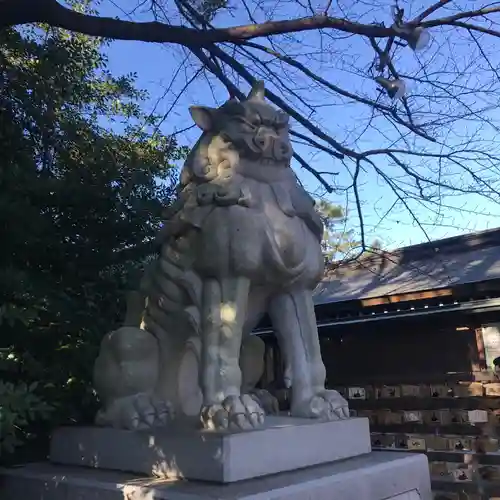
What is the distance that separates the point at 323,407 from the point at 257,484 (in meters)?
0.54

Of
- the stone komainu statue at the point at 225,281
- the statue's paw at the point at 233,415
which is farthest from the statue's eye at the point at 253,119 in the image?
the statue's paw at the point at 233,415

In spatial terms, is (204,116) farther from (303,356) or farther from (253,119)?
(303,356)

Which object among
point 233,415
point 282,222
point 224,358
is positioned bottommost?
point 233,415

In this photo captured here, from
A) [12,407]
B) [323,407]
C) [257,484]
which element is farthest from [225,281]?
[12,407]

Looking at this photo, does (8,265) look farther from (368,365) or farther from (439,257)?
(439,257)

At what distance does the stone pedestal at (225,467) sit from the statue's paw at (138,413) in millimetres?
60

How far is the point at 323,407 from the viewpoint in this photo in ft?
7.43

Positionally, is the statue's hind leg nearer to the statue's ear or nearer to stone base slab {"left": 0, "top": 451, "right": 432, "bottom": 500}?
stone base slab {"left": 0, "top": 451, "right": 432, "bottom": 500}

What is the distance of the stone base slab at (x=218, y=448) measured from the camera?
1.85 metres

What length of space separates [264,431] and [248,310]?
0.60 metres

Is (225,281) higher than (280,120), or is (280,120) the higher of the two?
(280,120)

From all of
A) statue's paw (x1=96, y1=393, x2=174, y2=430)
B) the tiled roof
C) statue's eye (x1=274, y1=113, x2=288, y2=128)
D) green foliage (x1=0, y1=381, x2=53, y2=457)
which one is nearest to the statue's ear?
statue's eye (x1=274, y1=113, x2=288, y2=128)

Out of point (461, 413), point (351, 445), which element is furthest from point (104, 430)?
point (461, 413)

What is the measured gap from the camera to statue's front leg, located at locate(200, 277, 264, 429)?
198cm
